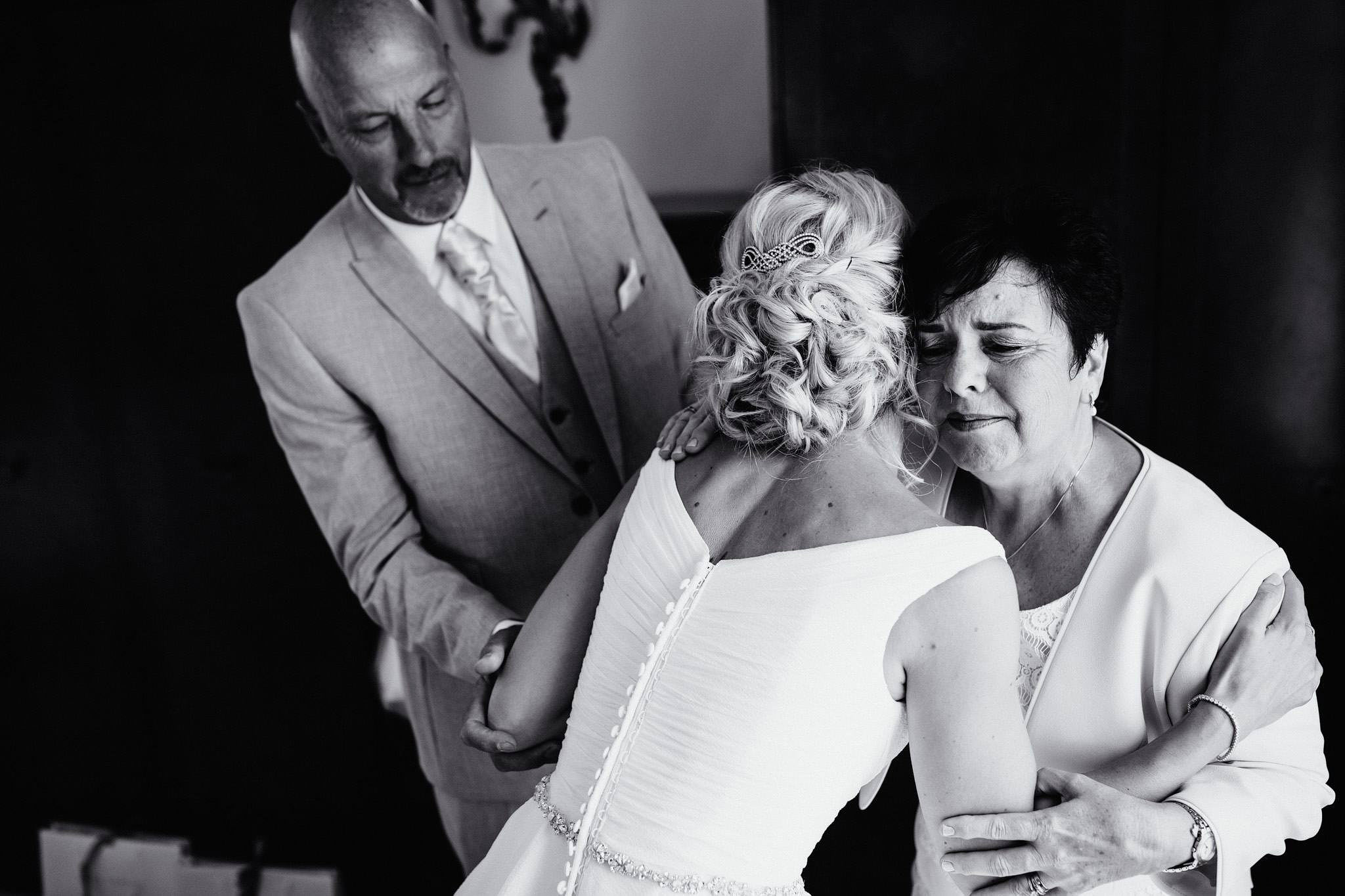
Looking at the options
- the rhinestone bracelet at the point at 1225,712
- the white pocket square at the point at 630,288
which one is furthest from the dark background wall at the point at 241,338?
the rhinestone bracelet at the point at 1225,712

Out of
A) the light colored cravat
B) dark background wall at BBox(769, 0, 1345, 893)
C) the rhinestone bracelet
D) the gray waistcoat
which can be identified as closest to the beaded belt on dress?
the rhinestone bracelet

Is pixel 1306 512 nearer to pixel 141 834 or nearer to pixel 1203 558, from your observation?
pixel 1203 558

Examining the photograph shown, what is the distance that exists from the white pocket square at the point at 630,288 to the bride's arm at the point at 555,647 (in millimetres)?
646

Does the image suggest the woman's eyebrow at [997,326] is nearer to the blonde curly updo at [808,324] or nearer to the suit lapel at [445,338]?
the blonde curly updo at [808,324]

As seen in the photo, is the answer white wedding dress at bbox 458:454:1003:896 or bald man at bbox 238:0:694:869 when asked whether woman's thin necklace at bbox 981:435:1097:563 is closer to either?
white wedding dress at bbox 458:454:1003:896

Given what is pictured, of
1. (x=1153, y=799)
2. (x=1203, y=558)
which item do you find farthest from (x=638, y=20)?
(x=1153, y=799)

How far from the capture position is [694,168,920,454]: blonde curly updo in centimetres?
130

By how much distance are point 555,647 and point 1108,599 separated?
0.80 metres

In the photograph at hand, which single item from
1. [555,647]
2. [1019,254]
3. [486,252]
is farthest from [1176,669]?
[486,252]

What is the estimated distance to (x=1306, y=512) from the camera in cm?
226

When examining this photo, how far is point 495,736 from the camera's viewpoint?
1639 mm

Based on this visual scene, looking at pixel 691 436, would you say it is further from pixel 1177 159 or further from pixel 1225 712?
pixel 1177 159

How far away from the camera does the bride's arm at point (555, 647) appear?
1.56 metres

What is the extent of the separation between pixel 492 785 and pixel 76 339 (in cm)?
192
